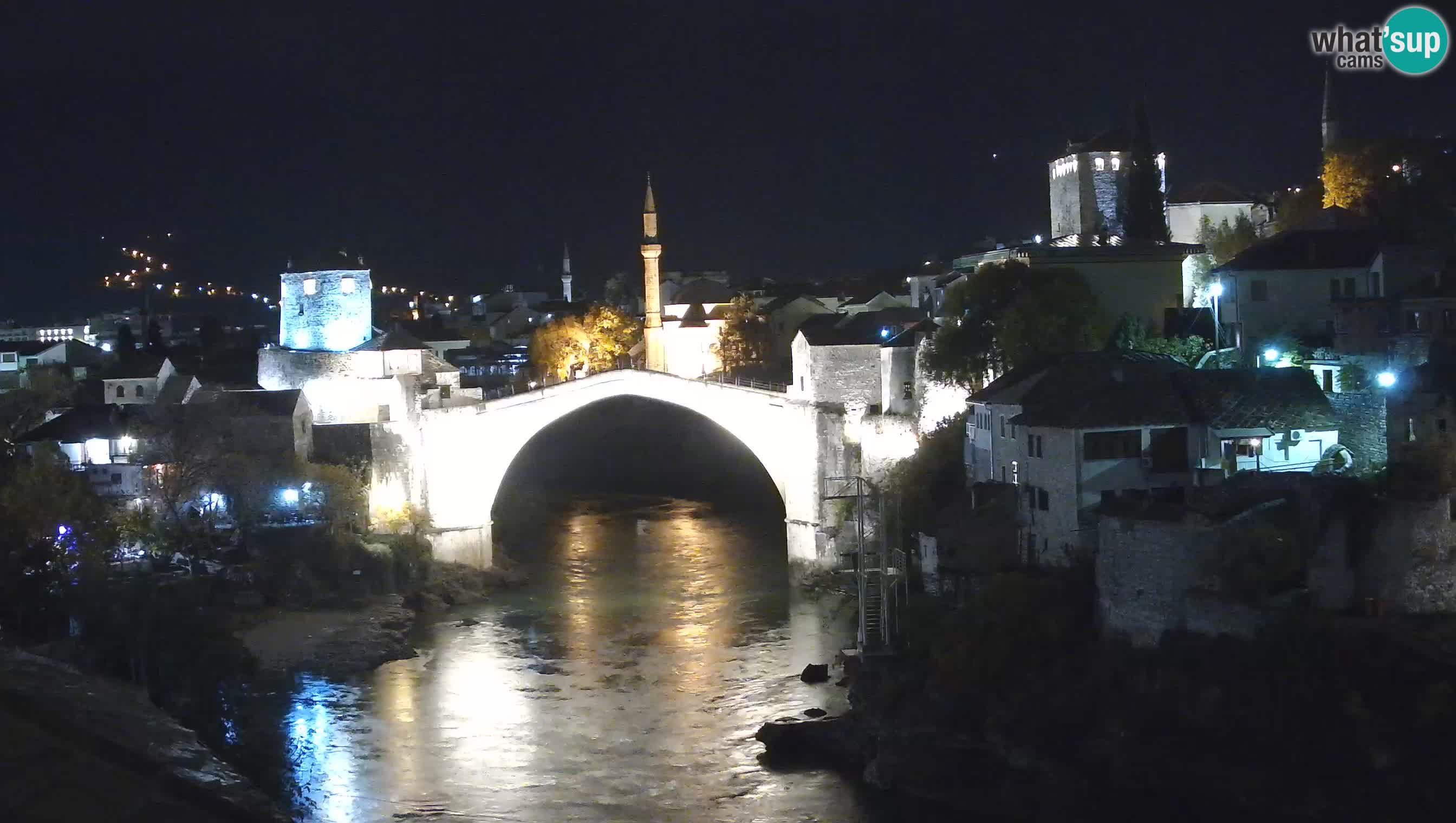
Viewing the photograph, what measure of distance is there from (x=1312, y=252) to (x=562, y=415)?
1274cm

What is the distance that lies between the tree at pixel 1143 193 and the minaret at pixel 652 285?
1097cm

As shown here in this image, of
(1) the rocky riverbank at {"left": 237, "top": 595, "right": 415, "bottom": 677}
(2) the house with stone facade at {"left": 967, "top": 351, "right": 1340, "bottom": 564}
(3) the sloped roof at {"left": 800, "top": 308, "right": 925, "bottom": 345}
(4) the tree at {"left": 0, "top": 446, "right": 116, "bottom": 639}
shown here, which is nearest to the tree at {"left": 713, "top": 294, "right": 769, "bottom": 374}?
(3) the sloped roof at {"left": 800, "top": 308, "right": 925, "bottom": 345}

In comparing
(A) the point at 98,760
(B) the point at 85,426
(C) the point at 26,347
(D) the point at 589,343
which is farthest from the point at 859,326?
(C) the point at 26,347

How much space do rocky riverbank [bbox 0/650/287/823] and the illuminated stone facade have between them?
13.0 m

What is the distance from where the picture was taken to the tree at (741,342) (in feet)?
124

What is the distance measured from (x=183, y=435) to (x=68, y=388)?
8859mm

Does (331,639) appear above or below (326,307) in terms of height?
below

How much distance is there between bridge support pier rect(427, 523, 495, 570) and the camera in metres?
27.4

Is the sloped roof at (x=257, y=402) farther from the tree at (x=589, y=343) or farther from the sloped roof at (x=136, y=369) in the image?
the tree at (x=589, y=343)

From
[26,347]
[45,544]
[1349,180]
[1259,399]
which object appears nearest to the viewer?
[1259,399]

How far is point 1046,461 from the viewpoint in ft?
62.3

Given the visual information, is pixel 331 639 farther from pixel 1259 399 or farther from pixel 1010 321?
pixel 1259 399

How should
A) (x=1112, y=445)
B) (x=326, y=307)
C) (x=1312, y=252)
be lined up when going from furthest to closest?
(x=326, y=307)
(x=1312, y=252)
(x=1112, y=445)

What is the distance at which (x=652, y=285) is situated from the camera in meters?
36.5
